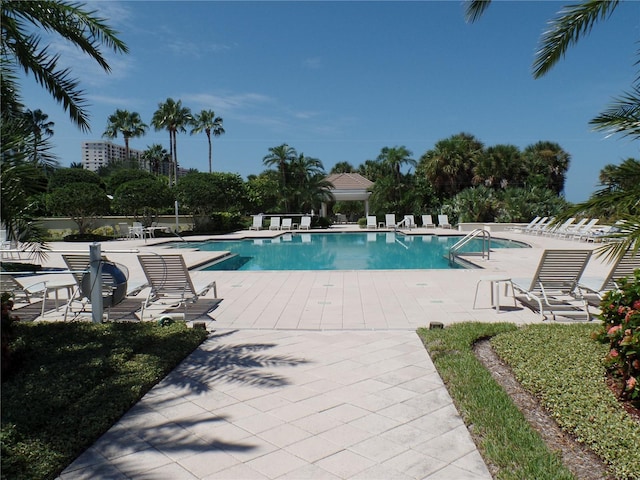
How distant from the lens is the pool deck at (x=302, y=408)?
267 centimetres

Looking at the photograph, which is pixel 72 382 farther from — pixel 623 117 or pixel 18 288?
pixel 623 117

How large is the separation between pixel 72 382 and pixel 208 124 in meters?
48.3

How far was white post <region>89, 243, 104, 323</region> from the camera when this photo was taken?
18.2ft

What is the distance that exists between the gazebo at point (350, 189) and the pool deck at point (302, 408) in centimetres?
3095

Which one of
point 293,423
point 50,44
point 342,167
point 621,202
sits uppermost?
point 342,167

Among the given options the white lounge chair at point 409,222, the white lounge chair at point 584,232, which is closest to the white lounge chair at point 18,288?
the white lounge chair at point 584,232

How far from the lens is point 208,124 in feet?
161

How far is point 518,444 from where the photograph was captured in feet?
9.20

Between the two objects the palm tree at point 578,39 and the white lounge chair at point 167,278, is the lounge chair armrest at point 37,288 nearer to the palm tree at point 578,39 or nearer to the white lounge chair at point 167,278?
the white lounge chair at point 167,278

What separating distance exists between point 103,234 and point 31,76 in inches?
836

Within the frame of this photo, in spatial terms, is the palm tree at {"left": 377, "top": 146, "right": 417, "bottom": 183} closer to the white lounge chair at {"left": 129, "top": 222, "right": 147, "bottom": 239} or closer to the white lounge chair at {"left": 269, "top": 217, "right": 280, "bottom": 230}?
the white lounge chair at {"left": 269, "top": 217, "right": 280, "bottom": 230}

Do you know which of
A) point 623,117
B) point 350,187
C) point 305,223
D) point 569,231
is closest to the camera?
point 623,117

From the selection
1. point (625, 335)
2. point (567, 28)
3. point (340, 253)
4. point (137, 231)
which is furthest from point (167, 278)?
point (137, 231)

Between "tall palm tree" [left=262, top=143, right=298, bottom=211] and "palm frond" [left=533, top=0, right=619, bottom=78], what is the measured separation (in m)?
29.9
